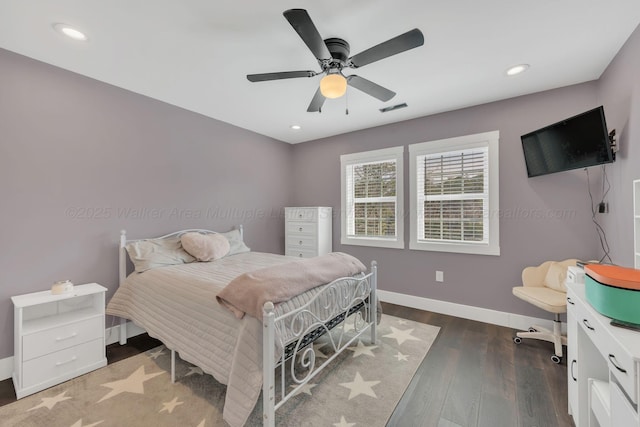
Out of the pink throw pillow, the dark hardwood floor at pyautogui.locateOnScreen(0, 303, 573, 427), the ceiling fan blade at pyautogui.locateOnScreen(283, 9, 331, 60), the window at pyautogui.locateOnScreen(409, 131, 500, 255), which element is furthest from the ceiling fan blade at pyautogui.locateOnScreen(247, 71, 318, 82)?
the dark hardwood floor at pyautogui.locateOnScreen(0, 303, 573, 427)

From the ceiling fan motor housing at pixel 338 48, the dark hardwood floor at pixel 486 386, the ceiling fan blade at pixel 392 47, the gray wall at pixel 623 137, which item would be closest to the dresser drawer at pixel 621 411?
the dark hardwood floor at pixel 486 386

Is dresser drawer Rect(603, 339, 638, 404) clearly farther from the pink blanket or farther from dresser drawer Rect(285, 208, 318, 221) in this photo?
dresser drawer Rect(285, 208, 318, 221)

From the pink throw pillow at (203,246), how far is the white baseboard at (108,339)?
98 centimetres

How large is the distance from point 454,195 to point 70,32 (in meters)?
4.00

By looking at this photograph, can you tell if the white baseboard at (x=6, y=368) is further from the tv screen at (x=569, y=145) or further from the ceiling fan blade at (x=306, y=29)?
the tv screen at (x=569, y=145)

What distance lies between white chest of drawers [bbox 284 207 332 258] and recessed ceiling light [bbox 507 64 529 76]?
2.75m

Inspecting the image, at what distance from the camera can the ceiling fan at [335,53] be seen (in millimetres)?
1470

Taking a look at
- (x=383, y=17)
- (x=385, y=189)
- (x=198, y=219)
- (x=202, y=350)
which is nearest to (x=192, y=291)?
(x=202, y=350)

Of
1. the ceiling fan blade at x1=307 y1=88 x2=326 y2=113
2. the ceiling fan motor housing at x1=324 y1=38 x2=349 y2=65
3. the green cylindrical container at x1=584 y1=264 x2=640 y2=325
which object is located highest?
the ceiling fan motor housing at x1=324 y1=38 x2=349 y2=65

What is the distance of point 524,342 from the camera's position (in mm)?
2641

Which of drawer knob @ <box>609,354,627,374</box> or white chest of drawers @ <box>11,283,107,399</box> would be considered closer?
drawer knob @ <box>609,354,627,374</box>

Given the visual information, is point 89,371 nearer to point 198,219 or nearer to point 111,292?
point 111,292

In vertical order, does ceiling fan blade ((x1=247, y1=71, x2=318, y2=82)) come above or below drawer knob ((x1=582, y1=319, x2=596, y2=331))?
above

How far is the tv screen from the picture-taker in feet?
6.71
